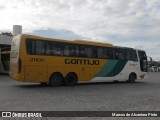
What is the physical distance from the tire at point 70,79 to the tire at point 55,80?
485 millimetres

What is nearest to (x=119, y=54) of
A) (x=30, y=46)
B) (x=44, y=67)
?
(x=44, y=67)

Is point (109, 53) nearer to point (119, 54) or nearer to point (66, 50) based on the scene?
point (119, 54)

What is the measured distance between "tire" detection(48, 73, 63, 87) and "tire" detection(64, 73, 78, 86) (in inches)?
19.1

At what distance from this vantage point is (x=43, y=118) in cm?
903

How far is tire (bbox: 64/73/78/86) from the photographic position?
21.2 m

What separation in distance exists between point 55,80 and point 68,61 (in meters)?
1.59

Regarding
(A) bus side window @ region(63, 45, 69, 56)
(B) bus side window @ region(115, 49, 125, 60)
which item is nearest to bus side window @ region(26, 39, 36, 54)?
(A) bus side window @ region(63, 45, 69, 56)

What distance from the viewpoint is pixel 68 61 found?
69.4 ft

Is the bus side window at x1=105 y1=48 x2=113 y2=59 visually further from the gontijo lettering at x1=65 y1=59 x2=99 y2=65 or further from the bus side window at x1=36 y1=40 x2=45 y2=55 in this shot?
the bus side window at x1=36 y1=40 x2=45 y2=55

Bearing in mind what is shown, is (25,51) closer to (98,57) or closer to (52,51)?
(52,51)

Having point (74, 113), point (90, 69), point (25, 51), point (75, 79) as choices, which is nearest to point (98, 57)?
point (90, 69)

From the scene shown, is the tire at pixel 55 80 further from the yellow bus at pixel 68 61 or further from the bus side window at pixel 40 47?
the bus side window at pixel 40 47

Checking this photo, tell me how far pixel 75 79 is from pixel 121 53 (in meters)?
5.43

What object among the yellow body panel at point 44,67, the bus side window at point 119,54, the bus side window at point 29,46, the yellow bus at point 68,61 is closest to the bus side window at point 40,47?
the yellow bus at point 68,61
